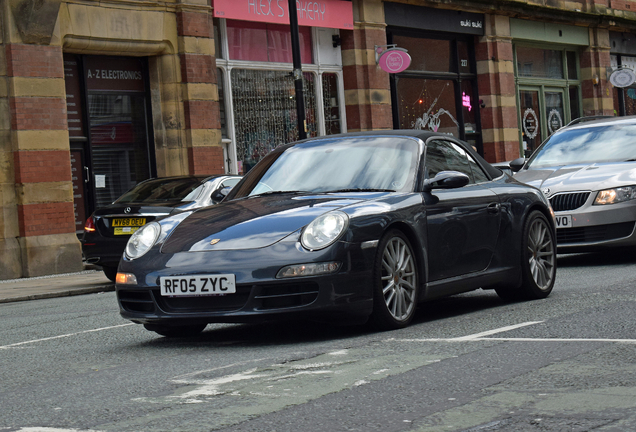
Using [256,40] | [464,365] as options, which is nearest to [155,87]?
[256,40]

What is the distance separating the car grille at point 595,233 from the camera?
11102mm

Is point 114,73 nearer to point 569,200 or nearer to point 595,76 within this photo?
point 569,200

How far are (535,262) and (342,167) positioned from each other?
2046mm

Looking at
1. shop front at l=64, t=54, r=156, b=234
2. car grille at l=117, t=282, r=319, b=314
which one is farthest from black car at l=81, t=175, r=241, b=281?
car grille at l=117, t=282, r=319, b=314

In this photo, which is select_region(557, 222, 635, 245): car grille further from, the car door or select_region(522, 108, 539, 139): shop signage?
select_region(522, 108, 539, 139): shop signage

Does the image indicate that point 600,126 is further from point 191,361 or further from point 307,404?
point 307,404

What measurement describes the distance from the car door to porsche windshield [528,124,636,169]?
15.2ft

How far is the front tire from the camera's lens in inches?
261

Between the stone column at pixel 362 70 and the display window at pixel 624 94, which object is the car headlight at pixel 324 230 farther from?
the display window at pixel 624 94

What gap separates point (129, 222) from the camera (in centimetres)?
1323

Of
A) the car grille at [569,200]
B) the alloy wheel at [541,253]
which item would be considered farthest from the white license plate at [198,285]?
the car grille at [569,200]

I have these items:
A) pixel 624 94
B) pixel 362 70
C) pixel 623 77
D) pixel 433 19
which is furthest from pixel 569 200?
pixel 624 94

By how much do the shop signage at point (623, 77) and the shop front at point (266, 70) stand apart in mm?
12149

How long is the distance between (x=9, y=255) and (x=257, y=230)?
Result: 1151cm
